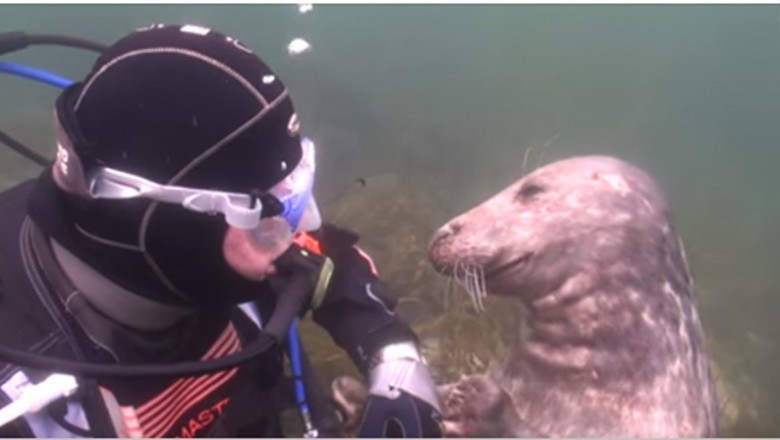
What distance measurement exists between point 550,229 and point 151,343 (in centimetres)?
209

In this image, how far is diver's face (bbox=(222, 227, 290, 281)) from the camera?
7.90ft

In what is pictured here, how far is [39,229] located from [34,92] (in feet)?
123

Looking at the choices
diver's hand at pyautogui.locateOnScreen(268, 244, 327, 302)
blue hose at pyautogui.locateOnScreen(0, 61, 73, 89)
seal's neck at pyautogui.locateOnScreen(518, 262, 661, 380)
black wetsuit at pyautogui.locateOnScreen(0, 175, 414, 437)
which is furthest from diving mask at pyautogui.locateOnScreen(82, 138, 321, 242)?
seal's neck at pyautogui.locateOnScreen(518, 262, 661, 380)

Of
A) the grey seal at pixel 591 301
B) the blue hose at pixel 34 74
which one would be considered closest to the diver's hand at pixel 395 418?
the grey seal at pixel 591 301

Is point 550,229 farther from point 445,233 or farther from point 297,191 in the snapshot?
point 297,191

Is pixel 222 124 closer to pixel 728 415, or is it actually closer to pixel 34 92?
pixel 728 415

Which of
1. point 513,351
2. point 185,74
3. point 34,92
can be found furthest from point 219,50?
point 34,92

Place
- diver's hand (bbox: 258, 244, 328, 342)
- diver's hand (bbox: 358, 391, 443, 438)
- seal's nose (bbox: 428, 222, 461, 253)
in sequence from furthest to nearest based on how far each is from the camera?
seal's nose (bbox: 428, 222, 461, 253)
diver's hand (bbox: 358, 391, 443, 438)
diver's hand (bbox: 258, 244, 328, 342)

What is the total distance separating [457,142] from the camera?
67.5ft

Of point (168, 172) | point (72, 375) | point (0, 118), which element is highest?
point (168, 172)

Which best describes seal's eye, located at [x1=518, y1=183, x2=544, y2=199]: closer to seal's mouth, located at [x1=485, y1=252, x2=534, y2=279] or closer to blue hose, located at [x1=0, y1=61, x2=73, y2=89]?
seal's mouth, located at [x1=485, y1=252, x2=534, y2=279]

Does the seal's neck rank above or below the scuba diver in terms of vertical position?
below

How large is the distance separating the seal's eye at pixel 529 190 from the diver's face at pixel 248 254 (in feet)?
6.16

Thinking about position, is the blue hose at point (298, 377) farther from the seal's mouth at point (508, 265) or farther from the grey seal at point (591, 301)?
the seal's mouth at point (508, 265)
